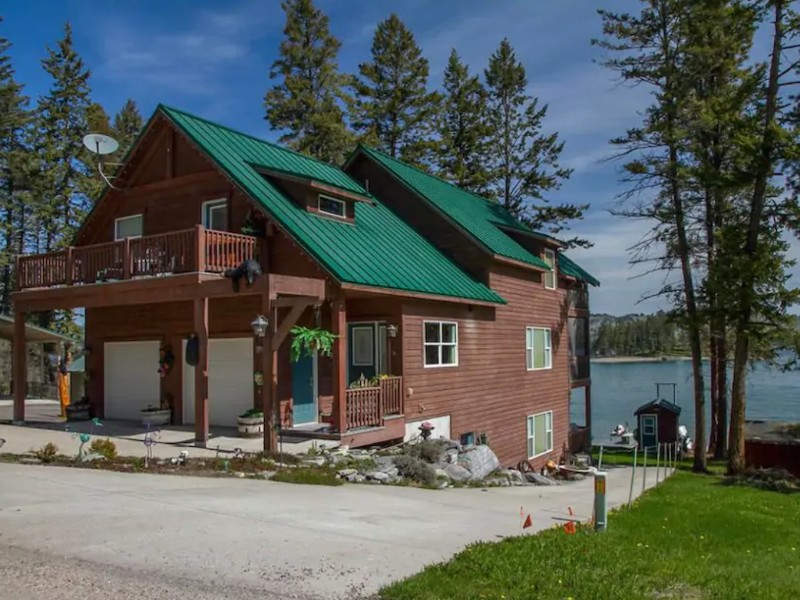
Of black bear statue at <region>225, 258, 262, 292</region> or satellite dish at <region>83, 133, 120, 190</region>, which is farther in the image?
satellite dish at <region>83, 133, 120, 190</region>

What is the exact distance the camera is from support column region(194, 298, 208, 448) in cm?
1367

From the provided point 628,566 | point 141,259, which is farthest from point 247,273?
point 628,566

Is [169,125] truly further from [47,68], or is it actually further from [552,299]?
[47,68]

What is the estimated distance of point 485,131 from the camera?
39.7 m

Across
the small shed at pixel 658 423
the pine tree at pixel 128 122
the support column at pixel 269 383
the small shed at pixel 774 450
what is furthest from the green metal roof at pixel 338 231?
the pine tree at pixel 128 122

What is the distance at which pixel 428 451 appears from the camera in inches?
569

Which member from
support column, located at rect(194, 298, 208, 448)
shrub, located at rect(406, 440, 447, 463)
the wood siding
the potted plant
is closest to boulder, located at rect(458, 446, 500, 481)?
shrub, located at rect(406, 440, 447, 463)

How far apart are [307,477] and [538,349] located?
49.2 ft

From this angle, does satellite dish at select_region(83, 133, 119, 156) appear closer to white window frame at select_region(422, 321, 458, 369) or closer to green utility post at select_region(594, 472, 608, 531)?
white window frame at select_region(422, 321, 458, 369)

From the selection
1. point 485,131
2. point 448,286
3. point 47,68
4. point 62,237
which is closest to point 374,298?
point 448,286

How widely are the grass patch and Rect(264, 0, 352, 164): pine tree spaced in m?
26.8

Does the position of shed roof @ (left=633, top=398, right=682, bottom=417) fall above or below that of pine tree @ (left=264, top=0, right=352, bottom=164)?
below

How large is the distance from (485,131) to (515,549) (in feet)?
114

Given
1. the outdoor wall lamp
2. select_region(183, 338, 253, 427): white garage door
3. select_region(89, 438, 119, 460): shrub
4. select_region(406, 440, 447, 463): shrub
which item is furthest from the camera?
select_region(183, 338, 253, 427): white garage door
